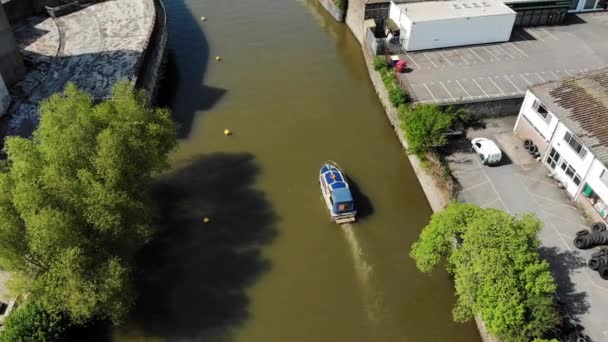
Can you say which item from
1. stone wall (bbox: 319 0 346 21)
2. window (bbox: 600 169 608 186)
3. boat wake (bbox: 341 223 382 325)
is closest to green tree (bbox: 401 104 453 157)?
boat wake (bbox: 341 223 382 325)

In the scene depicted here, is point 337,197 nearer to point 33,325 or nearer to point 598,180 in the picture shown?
point 598,180

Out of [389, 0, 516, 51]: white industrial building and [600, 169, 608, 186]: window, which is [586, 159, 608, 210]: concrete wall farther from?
[389, 0, 516, 51]: white industrial building

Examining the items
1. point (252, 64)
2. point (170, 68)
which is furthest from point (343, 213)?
point (170, 68)

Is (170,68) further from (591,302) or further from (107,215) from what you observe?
(591,302)

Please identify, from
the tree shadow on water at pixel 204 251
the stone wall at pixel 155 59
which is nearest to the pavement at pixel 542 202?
the tree shadow on water at pixel 204 251

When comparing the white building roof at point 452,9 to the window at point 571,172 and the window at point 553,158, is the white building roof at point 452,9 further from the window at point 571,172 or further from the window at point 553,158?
the window at point 571,172

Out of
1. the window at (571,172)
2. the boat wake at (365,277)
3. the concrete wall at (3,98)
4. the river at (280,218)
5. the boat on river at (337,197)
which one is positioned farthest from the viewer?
the concrete wall at (3,98)
